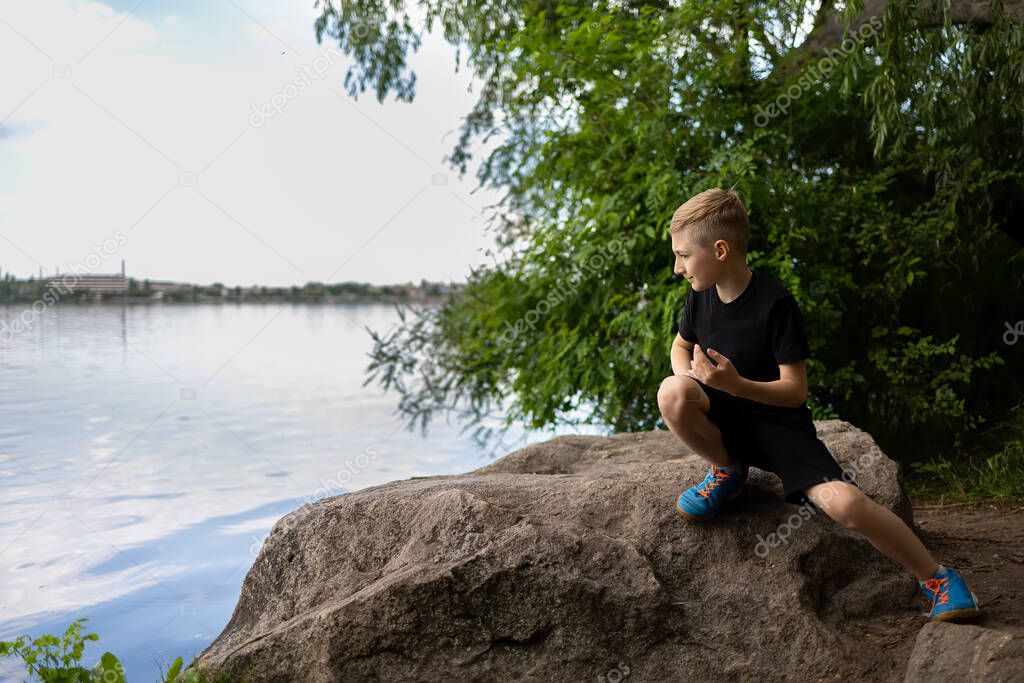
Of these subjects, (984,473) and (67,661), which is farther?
(984,473)

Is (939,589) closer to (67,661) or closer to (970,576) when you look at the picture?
(970,576)

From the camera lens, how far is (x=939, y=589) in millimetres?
2898

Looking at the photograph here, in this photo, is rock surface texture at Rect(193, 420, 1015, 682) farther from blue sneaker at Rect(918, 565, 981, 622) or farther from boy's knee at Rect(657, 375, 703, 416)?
boy's knee at Rect(657, 375, 703, 416)

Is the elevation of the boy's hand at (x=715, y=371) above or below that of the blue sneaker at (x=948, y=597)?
above

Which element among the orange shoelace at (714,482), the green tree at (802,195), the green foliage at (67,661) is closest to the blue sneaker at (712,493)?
the orange shoelace at (714,482)

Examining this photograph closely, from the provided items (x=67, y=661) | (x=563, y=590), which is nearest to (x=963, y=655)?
(x=563, y=590)

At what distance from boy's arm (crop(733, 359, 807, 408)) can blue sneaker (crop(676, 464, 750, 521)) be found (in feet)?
1.13

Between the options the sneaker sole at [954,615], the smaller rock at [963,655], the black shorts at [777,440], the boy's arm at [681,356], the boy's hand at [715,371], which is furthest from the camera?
the boy's arm at [681,356]

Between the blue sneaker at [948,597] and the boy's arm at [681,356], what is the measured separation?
101 centimetres

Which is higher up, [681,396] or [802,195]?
[802,195]

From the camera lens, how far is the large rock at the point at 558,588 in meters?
2.96

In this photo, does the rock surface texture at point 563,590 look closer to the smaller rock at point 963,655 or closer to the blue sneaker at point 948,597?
the smaller rock at point 963,655

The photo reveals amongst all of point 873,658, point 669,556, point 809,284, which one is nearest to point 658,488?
point 669,556

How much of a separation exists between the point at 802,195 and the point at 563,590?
4156 mm
